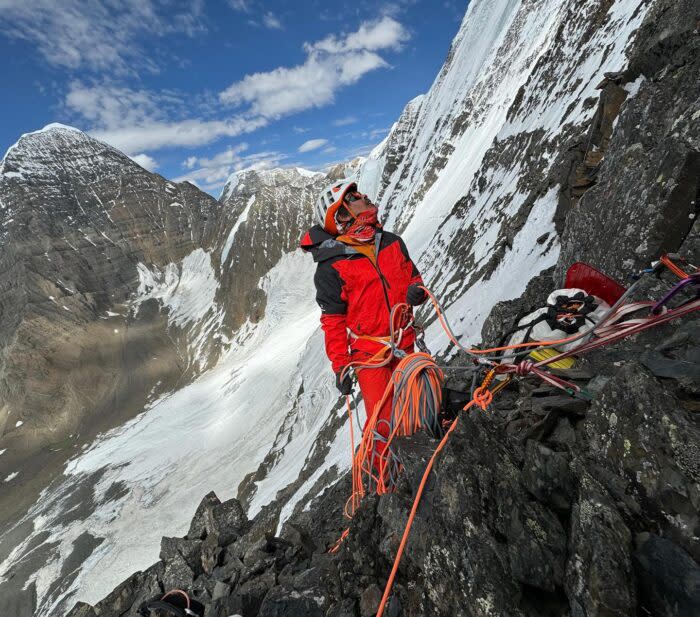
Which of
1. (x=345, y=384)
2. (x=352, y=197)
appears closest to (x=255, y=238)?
(x=352, y=197)

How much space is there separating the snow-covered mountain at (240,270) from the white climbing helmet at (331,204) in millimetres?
3932

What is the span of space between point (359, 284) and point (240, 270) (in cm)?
11543

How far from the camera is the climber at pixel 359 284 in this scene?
17.9 feet

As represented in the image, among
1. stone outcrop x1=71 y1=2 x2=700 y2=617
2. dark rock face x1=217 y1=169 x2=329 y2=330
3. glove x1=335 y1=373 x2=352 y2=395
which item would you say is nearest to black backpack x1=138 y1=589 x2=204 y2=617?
stone outcrop x1=71 y1=2 x2=700 y2=617

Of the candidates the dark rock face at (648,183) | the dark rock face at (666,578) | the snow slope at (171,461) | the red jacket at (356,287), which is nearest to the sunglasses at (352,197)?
the red jacket at (356,287)

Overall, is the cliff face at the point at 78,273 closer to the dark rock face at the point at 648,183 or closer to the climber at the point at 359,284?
the climber at the point at 359,284

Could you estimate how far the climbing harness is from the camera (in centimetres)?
347

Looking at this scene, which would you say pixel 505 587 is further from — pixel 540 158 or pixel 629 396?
pixel 540 158

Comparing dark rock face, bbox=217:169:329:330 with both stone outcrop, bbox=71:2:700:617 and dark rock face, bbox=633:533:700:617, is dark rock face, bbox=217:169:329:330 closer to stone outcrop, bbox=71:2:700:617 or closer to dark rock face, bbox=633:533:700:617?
stone outcrop, bbox=71:2:700:617

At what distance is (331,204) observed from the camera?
18.1 feet

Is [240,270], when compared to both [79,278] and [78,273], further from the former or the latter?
[78,273]

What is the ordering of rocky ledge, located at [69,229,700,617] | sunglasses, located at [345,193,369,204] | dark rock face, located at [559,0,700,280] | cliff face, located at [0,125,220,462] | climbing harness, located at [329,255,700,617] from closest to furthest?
rocky ledge, located at [69,229,700,617], climbing harness, located at [329,255,700,617], dark rock face, located at [559,0,700,280], sunglasses, located at [345,193,369,204], cliff face, located at [0,125,220,462]

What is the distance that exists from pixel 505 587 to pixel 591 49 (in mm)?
27976

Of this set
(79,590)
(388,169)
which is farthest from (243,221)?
(79,590)
